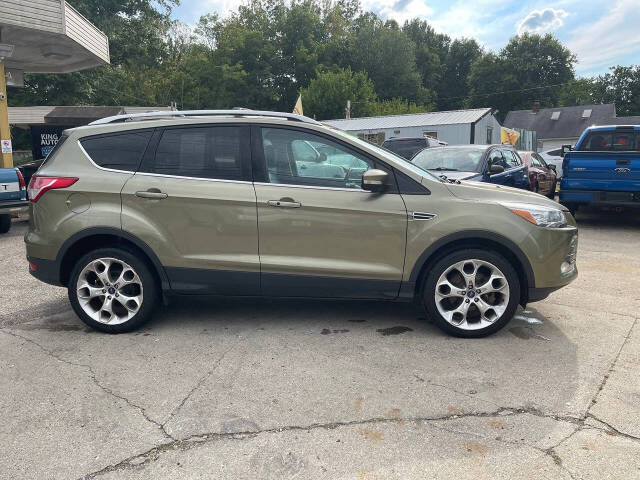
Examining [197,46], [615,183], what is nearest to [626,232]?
[615,183]

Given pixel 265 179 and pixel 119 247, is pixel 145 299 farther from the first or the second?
pixel 265 179

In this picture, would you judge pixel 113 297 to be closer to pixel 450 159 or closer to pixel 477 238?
pixel 477 238

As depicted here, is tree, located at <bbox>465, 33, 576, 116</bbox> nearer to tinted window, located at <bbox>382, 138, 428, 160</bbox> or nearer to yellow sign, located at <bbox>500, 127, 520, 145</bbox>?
yellow sign, located at <bbox>500, 127, 520, 145</bbox>

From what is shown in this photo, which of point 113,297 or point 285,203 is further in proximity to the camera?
point 113,297

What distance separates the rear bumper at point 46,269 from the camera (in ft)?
13.8

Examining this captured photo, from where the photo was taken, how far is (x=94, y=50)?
565 inches

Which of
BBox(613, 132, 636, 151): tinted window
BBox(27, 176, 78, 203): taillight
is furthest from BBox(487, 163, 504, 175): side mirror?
BBox(27, 176, 78, 203): taillight

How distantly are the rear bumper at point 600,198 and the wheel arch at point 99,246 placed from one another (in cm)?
835

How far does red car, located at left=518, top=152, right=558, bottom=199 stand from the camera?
1184cm

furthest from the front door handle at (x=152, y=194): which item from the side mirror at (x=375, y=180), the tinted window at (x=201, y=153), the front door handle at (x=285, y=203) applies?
the side mirror at (x=375, y=180)

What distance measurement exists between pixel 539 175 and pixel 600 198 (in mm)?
3030

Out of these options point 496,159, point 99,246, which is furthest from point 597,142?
point 99,246

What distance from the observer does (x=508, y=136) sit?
1218 inches

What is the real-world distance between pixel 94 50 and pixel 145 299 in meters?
12.9
